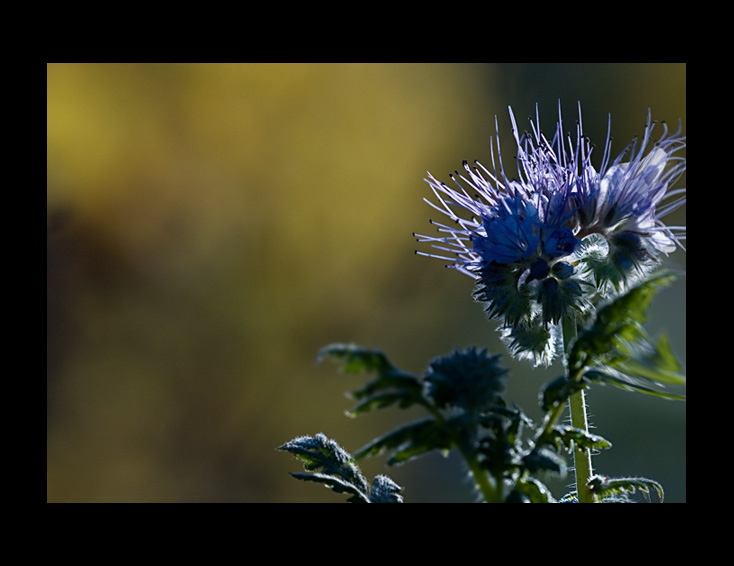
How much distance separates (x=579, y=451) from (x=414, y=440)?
0.55 metres

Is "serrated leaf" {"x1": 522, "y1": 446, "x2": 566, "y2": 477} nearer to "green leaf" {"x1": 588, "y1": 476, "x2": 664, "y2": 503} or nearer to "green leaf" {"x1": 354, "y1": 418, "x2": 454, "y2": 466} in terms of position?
"green leaf" {"x1": 354, "y1": 418, "x2": 454, "y2": 466}

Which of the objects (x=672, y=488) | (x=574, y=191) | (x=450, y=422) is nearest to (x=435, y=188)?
(x=574, y=191)

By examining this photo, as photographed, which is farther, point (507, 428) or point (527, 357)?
point (527, 357)

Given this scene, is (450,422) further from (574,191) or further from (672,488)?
(672,488)

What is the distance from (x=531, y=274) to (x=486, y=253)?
4.3 inches

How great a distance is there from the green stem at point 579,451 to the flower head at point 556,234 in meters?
0.04

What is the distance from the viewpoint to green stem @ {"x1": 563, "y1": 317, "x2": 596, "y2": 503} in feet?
5.15

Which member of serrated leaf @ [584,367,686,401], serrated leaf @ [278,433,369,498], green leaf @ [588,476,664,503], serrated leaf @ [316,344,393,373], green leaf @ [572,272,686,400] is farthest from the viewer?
serrated leaf @ [278,433,369,498]

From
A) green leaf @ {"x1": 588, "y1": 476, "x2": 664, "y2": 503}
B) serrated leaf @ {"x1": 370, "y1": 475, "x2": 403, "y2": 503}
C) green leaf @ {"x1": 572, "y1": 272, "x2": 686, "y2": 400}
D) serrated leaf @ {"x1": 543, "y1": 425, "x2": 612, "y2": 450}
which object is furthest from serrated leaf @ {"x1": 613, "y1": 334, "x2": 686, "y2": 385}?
serrated leaf @ {"x1": 370, "y1": 475, "x2": 403, "y2": 503}

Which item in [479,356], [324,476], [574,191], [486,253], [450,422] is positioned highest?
[574,191]

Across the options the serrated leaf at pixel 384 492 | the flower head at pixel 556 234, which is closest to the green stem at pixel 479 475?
the serrated leaf at pixel 384 492

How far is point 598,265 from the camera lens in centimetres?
185

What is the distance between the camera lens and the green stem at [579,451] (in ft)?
5.15

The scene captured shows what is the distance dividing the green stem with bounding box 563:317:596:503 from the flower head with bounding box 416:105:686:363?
39 mm
